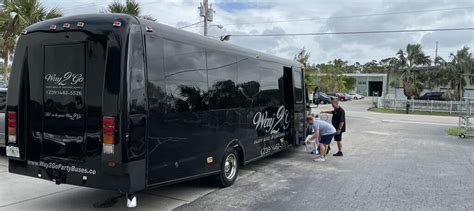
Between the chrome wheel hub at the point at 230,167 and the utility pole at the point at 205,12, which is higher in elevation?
the utility pole at the point at 205,12

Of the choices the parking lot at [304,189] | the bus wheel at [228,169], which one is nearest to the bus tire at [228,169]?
the bus wheel at [228,169]

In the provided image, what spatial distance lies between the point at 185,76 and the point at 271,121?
3.63m

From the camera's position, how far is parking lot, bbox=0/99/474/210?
6.45 m

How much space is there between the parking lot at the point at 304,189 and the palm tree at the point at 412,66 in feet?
128

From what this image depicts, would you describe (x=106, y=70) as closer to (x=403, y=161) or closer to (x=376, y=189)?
(x=376, y=189)

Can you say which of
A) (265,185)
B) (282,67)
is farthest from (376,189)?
(282,67)

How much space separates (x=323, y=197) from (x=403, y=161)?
15.5 feet

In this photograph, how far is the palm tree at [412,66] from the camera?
47562 millimetres

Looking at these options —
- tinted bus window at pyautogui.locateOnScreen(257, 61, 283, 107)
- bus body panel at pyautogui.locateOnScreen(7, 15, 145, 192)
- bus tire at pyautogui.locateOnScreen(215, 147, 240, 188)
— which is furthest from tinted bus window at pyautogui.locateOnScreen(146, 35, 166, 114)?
tinted bus window at pyautogui.locateOnScreen(257, 61, 283, 107)

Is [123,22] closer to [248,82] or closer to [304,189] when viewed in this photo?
[248,82]

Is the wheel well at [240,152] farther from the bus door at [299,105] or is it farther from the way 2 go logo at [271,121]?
the bus door at [299,105]

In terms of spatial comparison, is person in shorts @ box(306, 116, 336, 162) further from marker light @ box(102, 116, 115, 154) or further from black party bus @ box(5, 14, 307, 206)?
marker light @ box(102, 116, 115, 154)

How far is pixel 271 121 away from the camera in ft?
30.9

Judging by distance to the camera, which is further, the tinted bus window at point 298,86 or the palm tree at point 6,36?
the palm tree at point 6,36
